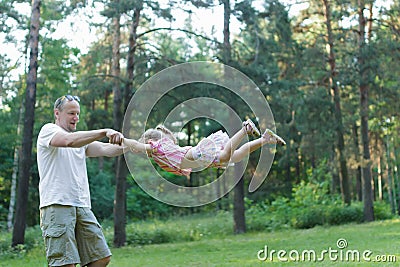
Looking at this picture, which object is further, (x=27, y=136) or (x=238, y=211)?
(x=238, y=211)

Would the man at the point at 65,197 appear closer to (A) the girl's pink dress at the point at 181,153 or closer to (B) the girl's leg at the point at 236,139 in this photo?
(A) the girl's pink dress at the point at 181,153

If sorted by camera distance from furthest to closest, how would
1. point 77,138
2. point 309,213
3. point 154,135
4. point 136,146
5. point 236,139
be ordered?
point 309,213 < point 154,135 < point 236,139 < point 136,146 < point 77,138

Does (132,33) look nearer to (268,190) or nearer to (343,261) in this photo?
(343,261)

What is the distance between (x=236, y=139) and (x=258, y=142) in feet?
0.77

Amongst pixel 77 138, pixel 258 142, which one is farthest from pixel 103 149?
pixel 258 142

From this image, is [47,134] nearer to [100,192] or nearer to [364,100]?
[364,100]

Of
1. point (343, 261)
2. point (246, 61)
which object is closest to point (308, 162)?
point (246, 61)

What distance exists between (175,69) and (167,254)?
459cm

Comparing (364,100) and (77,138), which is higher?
(364,100)

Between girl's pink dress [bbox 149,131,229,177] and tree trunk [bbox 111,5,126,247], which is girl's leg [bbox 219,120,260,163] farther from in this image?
tree trunk [bbox 111,5,126,247]

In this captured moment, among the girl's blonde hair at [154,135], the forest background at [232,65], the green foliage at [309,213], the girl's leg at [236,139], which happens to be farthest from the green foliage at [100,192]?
the girl's leg at [236,139]

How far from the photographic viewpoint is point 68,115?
4520 mm

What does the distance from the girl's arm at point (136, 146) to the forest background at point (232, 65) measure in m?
9.45

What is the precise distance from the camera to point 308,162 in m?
43.3
